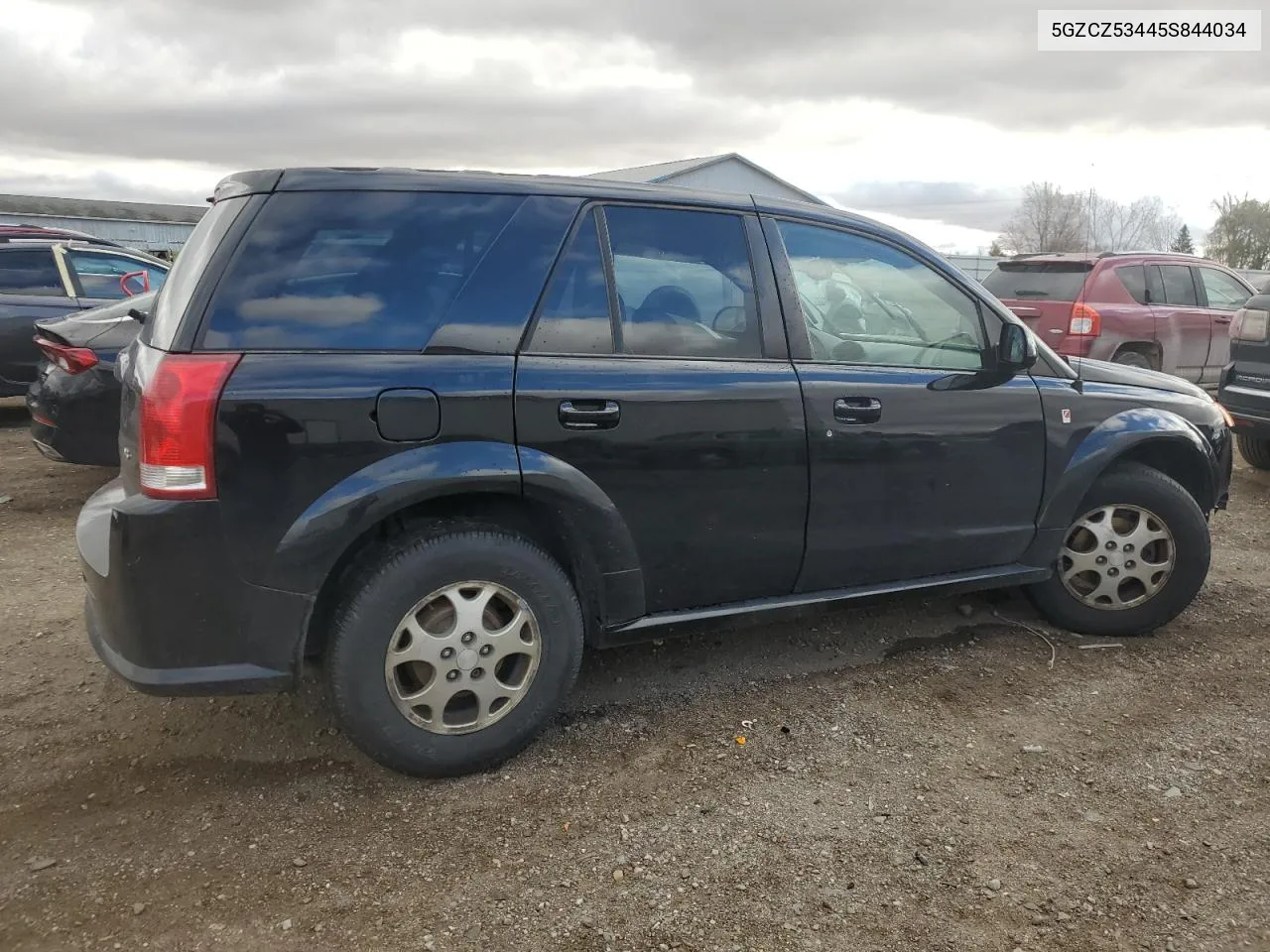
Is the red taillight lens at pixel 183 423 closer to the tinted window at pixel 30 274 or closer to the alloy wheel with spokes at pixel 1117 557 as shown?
the alloy wheel with spokes at pixel 1117 557

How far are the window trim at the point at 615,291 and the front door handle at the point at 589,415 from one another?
6.0 inches

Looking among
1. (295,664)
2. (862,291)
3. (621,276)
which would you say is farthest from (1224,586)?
(295,664)

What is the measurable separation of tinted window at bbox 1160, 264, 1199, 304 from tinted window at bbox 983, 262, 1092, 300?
1.13 meters

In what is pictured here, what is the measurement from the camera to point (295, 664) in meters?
2.63

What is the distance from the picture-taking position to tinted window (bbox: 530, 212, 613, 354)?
286 centimetres

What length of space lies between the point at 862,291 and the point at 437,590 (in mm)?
1933

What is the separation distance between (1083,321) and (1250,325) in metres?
1.96

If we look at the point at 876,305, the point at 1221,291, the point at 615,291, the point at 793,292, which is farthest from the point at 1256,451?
the point at 615,291

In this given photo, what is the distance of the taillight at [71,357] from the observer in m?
5.28

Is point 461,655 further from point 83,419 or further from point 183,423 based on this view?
point 83,419

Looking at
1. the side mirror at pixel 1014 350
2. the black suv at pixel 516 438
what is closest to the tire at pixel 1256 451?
the black suv at pixel 516 438

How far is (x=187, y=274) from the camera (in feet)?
8.71

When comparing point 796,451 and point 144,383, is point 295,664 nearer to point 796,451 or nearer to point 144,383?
point 144,383

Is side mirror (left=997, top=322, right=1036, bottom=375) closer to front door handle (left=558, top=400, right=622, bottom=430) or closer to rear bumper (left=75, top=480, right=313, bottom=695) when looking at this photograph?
front door handle (left=558, top=400, right=622, bottom=430)
